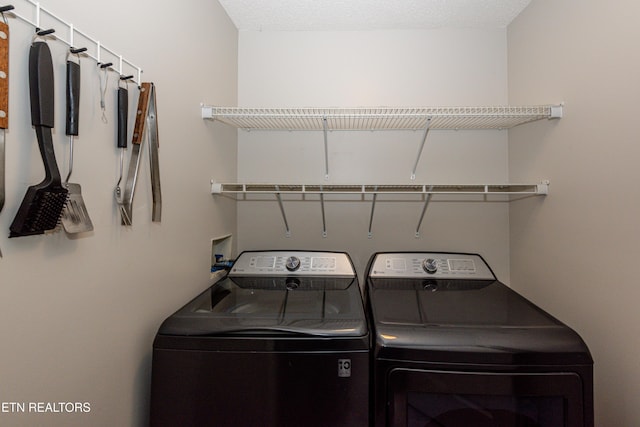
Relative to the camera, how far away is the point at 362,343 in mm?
989

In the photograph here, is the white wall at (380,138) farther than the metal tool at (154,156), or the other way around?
the white wall at (380,138)

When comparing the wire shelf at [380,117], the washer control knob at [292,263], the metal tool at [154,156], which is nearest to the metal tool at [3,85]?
the metal tool at [154,156]

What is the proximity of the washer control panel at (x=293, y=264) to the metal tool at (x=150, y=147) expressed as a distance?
2.24ft

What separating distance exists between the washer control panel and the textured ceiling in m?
1.45

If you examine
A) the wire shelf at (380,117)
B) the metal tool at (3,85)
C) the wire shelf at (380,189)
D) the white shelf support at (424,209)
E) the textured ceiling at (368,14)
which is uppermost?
the textured ceiling at (368,14)

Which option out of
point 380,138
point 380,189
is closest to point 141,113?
point 380,189

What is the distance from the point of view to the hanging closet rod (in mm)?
665

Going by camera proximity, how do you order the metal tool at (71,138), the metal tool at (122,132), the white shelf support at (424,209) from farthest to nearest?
the white shelf support at (424,209)
the metal tool at (122,132)
the metal tool at (71,138)

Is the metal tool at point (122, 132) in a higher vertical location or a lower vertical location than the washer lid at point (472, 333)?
higher

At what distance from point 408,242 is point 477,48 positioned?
53.7 inches

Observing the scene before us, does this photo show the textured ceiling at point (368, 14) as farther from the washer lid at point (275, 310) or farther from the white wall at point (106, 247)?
the washer lid at point (275, 310)

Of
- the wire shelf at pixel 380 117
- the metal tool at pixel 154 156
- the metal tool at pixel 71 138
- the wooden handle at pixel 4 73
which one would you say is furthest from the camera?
the wire shelf at pixel 380 117

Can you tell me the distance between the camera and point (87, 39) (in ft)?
2.67

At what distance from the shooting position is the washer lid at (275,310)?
1000 millimetres
